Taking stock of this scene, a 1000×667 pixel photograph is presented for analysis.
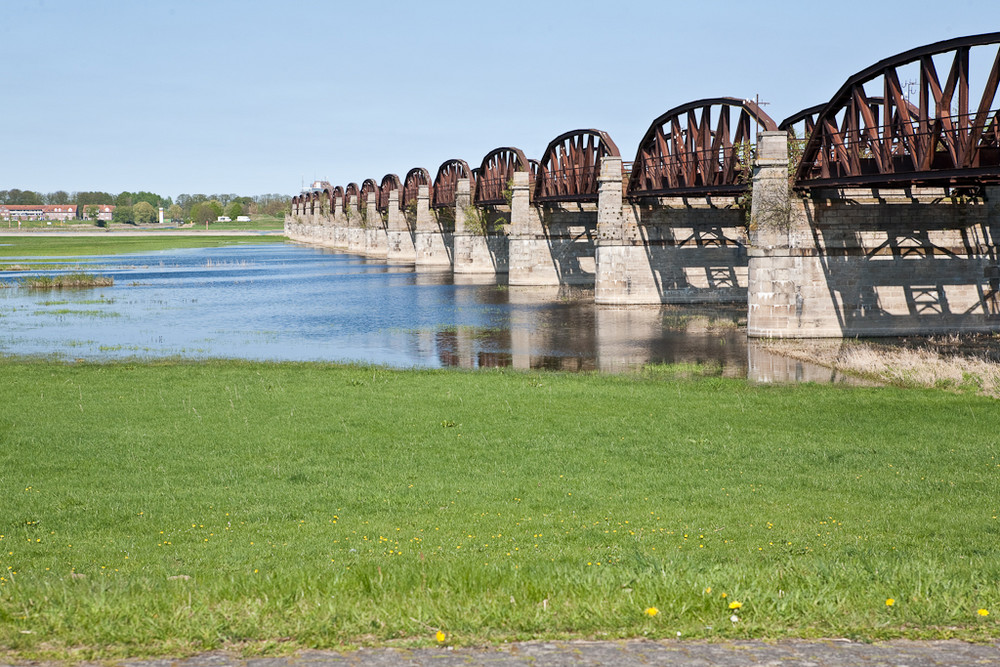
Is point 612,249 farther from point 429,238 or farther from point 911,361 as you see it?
point 429,238

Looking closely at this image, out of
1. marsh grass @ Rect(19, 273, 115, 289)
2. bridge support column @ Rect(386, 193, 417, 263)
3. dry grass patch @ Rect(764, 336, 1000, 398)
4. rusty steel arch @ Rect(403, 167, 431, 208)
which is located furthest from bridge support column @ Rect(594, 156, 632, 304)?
bridge support column @ Rect(386, 193, 417, 263)

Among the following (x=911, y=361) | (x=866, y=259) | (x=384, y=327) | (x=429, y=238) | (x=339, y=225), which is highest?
(x=339, y=225)

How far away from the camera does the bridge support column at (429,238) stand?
389ft

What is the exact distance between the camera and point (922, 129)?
115ft

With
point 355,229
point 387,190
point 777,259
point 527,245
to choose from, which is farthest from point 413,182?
point 777,259

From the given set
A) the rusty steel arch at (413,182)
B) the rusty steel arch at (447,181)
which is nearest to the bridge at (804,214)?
the rusty steel arch at (447,181)

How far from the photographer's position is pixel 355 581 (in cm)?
882

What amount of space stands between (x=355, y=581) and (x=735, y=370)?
25133mm

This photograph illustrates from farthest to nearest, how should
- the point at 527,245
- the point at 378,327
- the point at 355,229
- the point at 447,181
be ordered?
1. the point at 355,229
2. the point at 447,181
3. the point at 527,245
4. the point at 378,327

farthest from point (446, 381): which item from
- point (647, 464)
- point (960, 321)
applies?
point (960, 321)

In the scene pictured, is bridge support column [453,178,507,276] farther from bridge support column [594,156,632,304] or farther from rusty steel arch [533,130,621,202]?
bridge support column [594,156,632,304]

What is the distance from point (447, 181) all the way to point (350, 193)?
65901 mm

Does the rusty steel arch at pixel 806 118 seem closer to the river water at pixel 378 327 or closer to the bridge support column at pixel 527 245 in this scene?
the river water at pixel 378 327

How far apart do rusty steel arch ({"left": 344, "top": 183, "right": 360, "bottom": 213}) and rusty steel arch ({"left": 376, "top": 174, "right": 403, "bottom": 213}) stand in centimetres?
1914
